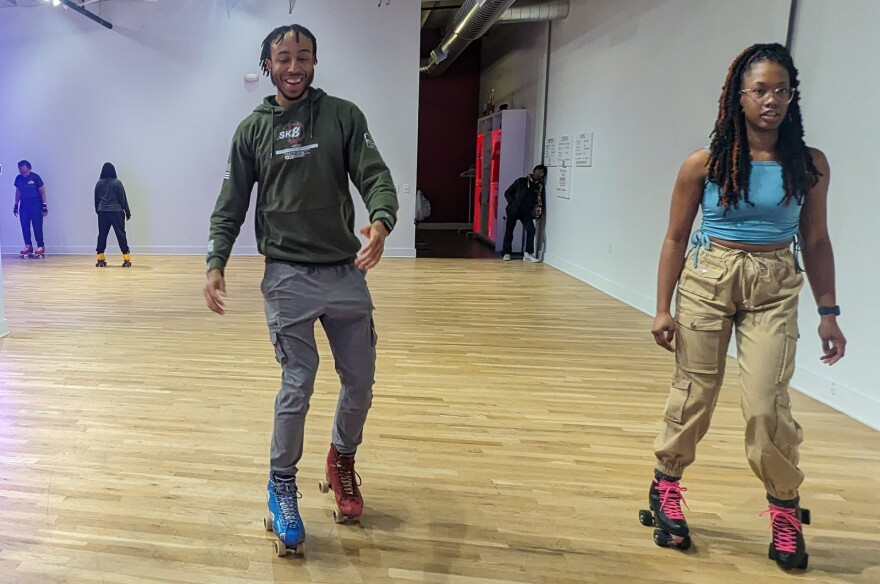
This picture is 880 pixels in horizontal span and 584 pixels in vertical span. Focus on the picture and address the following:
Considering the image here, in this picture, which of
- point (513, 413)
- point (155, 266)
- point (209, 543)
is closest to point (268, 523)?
point (209, 543)

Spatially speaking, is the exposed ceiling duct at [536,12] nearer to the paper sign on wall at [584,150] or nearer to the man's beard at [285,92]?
the paper sign on wall at [584,150]

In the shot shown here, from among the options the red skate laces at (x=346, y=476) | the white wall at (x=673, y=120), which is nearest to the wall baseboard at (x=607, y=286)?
the white wall at (x=673, y=120)

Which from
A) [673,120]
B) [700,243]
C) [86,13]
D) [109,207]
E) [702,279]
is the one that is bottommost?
[109,207]

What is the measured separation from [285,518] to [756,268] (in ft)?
5.30

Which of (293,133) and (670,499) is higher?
(293,133)

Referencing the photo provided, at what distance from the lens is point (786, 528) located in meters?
1.99

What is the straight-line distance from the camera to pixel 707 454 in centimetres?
284

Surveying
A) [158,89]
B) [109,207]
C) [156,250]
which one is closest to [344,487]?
[109,207]

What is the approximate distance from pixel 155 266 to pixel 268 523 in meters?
7.43

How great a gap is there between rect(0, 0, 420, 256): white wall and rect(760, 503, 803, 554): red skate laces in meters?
8.54

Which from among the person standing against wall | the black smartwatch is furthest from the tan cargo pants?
the person standing against wall

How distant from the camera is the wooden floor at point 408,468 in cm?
198

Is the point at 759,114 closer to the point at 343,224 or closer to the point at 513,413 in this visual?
the point at 343,224

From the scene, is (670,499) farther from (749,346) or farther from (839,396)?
(839,396)
